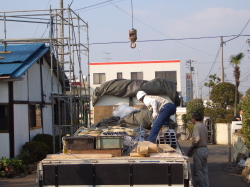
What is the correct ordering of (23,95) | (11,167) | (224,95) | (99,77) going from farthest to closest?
(99,77) < (224,95) < (23,95) < (11,167)

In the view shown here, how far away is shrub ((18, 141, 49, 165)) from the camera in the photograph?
1239 centimetres

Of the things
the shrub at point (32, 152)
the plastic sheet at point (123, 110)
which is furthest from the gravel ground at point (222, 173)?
the shrub at point (32, 152)

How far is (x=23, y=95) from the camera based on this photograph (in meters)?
13.2

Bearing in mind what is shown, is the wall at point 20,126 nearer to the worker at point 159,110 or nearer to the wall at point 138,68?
the worker at point 159,110

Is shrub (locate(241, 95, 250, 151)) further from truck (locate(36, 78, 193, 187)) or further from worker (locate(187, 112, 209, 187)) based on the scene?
truck (locate(36, 78, 193, 187))

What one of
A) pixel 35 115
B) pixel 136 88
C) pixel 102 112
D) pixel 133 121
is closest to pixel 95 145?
pixel 133 121

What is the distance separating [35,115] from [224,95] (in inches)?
484

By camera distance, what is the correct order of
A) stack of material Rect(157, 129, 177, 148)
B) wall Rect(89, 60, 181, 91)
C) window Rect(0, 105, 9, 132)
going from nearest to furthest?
stack of material Rect(157, 129, 177, 148), window Rect(0, 105, 9, 132), wall Rect(89, 60, 181, 91)

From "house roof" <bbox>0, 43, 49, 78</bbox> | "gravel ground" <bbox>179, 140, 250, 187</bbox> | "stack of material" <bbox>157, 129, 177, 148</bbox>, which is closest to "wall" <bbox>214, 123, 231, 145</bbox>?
"gravel ground" <bbox>179, 140, 250, 187</bbox>

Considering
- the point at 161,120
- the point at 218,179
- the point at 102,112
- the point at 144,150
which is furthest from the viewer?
the point at 102,112

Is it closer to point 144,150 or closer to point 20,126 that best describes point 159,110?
point 144,150

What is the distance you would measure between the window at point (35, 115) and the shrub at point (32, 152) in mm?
1216

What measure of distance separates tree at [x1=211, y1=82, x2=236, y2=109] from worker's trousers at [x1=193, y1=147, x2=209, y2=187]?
14.8m

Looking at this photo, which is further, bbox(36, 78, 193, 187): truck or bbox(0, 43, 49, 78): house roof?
bbox(0, 43, 49, 78): house roof
